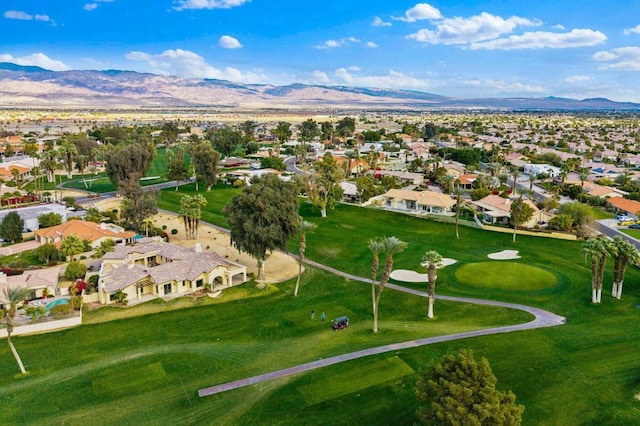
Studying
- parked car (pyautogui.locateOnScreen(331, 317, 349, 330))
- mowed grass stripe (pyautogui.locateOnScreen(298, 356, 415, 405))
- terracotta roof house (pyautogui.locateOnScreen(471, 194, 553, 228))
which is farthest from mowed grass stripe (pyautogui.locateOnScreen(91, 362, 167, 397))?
terracotta roof house (pyautogui.locateOnScreen(471, 194, 553, 228))

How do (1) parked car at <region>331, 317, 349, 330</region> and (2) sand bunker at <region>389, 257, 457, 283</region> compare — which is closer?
(1) parked car at <region>331, 317, 349, 330</region>

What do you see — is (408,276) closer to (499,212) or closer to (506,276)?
(506,276)

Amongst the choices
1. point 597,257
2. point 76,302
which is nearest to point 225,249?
point 76,302

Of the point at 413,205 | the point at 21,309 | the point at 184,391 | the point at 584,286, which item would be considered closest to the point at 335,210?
the point at 413,205

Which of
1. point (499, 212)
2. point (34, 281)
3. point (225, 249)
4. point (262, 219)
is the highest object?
point (262, 219)

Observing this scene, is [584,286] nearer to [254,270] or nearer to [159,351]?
[254,270]

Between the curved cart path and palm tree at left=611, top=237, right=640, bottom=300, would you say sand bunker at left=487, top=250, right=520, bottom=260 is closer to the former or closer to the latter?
palm tree at left=611, top=237, right=640, bottom=300

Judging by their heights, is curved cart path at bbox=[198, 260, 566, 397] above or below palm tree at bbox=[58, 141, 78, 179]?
below
